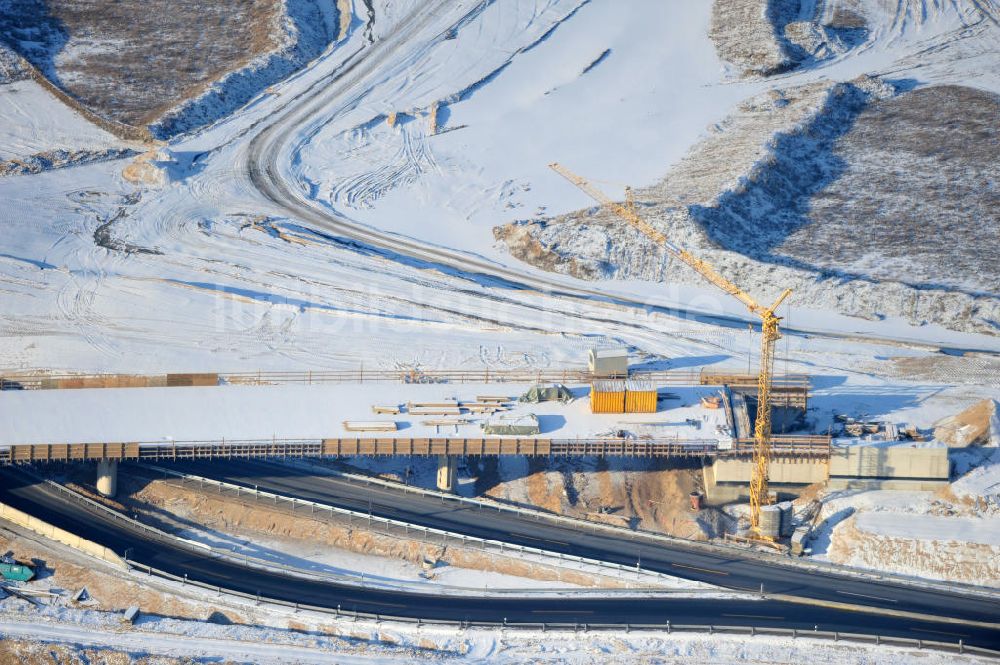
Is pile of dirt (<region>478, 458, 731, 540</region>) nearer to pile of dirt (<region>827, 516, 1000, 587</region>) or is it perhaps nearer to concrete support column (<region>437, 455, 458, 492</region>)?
concrete support column (<region>437, 455, 458, 492</region>)

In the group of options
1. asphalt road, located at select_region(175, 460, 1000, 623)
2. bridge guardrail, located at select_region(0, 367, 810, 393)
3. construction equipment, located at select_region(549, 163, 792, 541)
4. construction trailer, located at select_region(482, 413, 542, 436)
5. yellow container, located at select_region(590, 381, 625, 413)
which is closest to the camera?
asphalt road, located at select_region(175, 460, 1000, 623)

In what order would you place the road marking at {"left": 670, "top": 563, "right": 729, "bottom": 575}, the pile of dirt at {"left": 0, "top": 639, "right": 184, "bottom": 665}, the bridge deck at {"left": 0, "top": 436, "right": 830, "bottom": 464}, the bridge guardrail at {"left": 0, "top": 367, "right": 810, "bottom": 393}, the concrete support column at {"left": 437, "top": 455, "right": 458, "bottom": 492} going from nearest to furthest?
the pile of dirt at {"left": 0, "top": 639, "right": 184, "bottom": 665}
the road marking at {"left": 670, "top": 563, "right": 729, "bottom": 575}
the bridge deck at {"left": 0, "top": 436, "right": 830, "bottom": 464}
the concrete support column at {"left": 437, "top": 455, "right": 458, "bottom": 492}
the bridge guardrail at {"left": 0, "top": 367, "right": 810, "bottom": 393}

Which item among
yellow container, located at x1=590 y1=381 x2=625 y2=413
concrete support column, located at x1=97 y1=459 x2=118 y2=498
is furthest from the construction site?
concrete support column, located at x1=97 y1=459 x2=118 y2=498

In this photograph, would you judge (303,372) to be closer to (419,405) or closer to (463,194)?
(419,405)

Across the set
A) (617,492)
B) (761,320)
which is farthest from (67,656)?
(761,320)

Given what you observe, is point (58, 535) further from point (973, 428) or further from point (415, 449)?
point (973, 428)

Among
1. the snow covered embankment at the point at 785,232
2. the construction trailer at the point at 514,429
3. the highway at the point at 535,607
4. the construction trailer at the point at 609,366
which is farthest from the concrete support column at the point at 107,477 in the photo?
the snow covered embankment at the point at 785,232
